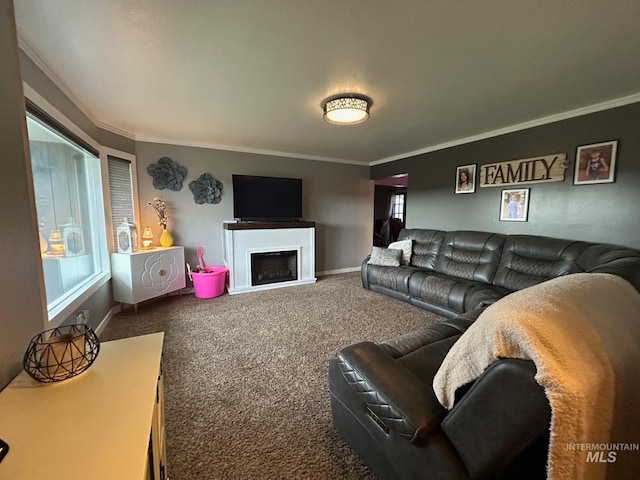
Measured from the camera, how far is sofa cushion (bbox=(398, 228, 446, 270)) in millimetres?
3787

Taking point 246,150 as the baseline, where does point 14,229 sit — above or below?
below

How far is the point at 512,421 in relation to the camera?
0.68 m

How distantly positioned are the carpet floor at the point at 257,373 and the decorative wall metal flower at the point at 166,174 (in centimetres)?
160

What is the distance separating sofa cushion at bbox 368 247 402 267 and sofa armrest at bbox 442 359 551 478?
3.12 meters

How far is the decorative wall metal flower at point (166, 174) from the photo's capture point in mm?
3607

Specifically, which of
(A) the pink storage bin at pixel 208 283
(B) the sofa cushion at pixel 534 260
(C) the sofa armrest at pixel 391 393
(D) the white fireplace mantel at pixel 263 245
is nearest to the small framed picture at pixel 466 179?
(B) the sofa cushion at pixel 534 260

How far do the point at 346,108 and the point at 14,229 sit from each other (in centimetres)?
226

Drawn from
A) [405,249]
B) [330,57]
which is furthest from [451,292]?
[330,57]

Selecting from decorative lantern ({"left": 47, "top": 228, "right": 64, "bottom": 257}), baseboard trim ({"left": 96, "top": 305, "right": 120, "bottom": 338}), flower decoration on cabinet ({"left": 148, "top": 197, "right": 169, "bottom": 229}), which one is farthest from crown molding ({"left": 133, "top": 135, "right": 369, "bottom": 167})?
baseboard trim ({"left": 96, "top": 305, "right": 120, "bottom": 338})

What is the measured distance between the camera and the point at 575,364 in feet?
2.09

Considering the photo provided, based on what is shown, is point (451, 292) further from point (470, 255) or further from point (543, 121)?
point (543, 121)

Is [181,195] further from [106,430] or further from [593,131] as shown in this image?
[593,131]

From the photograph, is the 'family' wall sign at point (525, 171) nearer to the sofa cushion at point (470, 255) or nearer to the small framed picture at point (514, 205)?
the small framed picture at point (514, 205)

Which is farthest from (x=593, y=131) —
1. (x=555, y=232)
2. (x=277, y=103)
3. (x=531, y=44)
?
(x=277, y=103)
